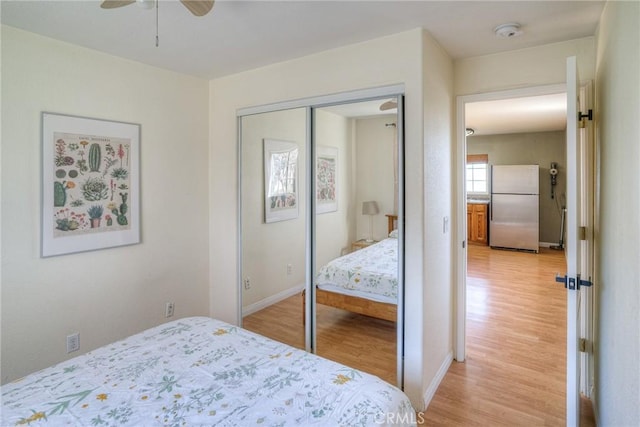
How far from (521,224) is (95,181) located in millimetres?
7343

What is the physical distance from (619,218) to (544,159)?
6.97 m

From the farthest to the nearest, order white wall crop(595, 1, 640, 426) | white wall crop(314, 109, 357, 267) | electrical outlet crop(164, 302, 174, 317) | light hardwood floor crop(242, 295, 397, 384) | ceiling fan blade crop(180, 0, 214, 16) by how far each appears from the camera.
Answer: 1. electrical outlet crop(164, 302, 174, 317)
2. white wall crop(314, 109, 357, 267)
3. light hardwood floor crop(242, 295, 397, 384)
4. ceiling fan blade crop(180, 0, 214, 16)
5. white wall crop(595, 1, 640, 426)

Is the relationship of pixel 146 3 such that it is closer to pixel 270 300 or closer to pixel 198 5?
pixel 198 5

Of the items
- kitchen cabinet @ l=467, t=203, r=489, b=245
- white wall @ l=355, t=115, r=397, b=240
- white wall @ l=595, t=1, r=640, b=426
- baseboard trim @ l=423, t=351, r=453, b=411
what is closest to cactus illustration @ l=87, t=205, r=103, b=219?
white wall @ l=355, t=115, r=397, b=240

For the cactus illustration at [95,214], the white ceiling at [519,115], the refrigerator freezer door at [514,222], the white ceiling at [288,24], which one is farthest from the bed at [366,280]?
the refrigerator freezer door at [514,222]

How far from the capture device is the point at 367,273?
2.60 m

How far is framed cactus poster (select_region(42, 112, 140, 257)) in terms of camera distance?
2.35m

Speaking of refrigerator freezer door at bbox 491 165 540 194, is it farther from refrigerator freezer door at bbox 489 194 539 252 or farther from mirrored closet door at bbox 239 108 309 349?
mirrored closet door at bbox 239 108 309 349

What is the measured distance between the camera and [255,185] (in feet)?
10.3

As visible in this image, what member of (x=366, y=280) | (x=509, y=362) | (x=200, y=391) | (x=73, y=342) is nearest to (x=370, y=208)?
(x=366, y=280)

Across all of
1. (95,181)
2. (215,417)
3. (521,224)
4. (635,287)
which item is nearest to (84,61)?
(95,181)

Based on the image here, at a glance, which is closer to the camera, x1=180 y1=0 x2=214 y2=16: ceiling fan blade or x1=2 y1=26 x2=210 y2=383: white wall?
x1=180 y1=0 x2=214 y2=16: ceiling fan blade

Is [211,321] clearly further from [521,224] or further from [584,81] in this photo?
[521,224]

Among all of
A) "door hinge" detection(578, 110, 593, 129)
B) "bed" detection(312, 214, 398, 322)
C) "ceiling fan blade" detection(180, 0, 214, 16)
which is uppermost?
"ceiling fan blade" detection(180, 0, 214, 16)
